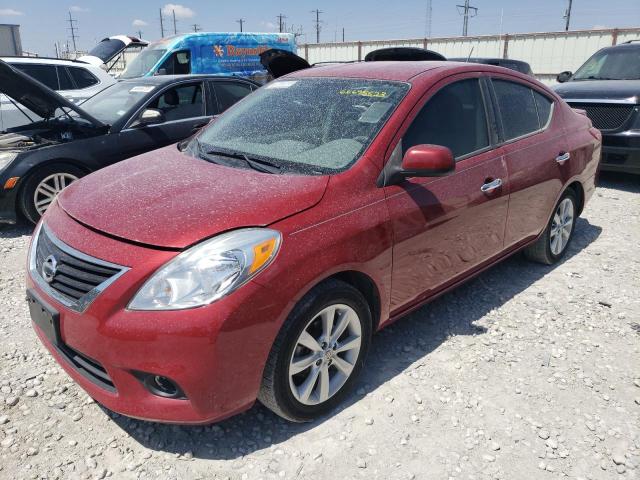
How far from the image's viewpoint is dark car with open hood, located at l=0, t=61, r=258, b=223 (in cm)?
515

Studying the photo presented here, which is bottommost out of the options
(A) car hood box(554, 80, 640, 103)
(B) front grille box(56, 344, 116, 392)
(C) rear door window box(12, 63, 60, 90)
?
(B) front grille box(56, 344, 116, 392)

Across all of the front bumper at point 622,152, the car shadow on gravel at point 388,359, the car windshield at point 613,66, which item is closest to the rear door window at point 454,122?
the car shadow on gravel at point 388,359

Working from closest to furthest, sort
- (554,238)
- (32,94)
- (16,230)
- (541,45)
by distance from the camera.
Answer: (554,238) → (32,94) → (16,230) → (541,45)

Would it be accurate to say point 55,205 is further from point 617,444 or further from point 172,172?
point 617,444

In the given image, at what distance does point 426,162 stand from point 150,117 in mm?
4024

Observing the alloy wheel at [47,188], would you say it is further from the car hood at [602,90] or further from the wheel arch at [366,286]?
the car hood at [602,90]

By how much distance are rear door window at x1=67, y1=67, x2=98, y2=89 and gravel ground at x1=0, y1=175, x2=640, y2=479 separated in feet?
21.5

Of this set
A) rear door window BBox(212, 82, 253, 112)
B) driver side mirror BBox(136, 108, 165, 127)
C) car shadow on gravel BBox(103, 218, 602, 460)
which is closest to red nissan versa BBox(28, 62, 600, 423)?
car shadow on gravel BBox(103, 218, 602, 460)

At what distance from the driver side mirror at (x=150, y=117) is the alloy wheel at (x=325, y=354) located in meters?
4.09

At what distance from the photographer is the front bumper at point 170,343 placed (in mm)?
2035

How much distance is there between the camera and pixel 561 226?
4.50 m

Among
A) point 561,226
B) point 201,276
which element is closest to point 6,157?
point 201,276

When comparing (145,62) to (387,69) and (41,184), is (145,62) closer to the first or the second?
(41,184)

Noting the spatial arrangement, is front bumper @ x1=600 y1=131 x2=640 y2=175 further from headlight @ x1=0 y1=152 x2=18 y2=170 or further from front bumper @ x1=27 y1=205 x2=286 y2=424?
headlight @ x1=0 y1=152 x2=18 y2=170
